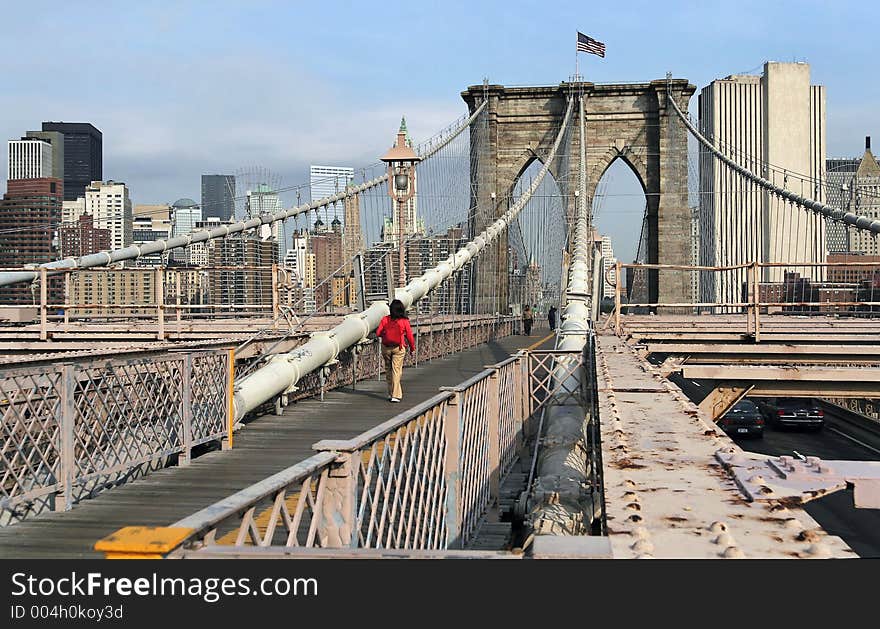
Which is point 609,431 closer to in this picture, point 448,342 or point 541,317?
point 448,342

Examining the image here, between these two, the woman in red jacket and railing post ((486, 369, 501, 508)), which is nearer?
railing post ((486, 369, 501, 508))

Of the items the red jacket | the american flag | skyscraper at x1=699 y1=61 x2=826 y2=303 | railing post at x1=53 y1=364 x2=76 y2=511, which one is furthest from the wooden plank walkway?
skyscraper at x1=699 y1=61 x2=826 y2=303

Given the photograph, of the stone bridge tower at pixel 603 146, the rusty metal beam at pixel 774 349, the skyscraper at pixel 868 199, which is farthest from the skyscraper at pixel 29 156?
the rusty metal beam at pixel 774 349

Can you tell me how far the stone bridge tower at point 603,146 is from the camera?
4153cm

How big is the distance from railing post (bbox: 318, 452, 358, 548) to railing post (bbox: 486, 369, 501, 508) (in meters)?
4.18

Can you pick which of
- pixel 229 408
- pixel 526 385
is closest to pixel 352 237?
pixel 526 385

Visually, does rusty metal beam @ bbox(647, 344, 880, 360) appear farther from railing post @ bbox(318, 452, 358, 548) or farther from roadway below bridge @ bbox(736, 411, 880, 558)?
railing post @ bbox(318, 452, 358, 548)

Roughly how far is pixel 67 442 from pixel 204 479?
123cm

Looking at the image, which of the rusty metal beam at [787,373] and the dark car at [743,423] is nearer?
the rusty metal beam at [787,373]

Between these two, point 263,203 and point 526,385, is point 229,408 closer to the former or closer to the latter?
point 526,385

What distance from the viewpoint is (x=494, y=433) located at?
→ 7961mm

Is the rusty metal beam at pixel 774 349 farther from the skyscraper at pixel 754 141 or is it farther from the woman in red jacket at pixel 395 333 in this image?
the skyscraper at pixel 754 141

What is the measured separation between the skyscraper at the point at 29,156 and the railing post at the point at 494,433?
7344 inches

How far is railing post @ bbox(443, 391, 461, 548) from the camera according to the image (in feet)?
19.0
